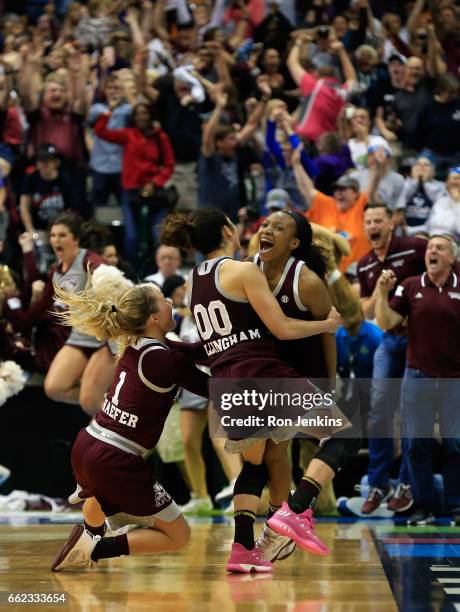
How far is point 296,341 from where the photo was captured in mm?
6820

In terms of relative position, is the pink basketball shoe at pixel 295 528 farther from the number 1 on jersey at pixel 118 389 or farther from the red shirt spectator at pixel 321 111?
the red shirt spectator at pixel 321 111

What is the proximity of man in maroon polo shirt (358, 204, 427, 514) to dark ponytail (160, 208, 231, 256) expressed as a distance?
2903mm

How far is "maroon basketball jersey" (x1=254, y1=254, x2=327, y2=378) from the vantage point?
669cm

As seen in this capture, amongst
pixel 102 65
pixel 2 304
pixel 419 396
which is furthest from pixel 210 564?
pixel 102 65

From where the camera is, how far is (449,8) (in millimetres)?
15109

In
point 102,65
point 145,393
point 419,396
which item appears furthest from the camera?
point 102,65

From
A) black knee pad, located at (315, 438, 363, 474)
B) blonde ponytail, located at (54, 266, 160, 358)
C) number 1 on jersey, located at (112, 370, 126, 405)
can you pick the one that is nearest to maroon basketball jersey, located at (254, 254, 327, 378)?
black knee pad, located at (315, 438, 363, 474)

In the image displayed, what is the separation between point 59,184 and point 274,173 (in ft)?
7.55

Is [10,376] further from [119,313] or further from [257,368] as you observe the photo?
[257,368]

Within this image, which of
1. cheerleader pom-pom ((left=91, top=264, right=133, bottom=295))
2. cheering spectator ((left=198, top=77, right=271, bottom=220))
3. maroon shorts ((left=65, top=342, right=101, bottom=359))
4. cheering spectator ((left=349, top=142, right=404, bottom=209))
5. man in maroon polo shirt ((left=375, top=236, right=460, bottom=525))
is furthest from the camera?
cheering spectator ((left=198, top=77, right=271, bottom=220))

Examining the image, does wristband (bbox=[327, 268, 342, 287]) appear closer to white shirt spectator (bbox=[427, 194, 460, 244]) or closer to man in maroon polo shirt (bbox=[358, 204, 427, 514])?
man in maroon polo shirt (bbox=[358, 204, 427, 514])

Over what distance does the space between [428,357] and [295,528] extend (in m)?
3.10

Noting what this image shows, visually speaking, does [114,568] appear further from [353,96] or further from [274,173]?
[353,96]

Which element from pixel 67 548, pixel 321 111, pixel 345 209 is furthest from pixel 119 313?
pixel 321 111
